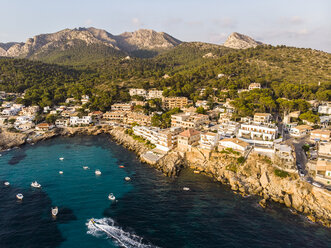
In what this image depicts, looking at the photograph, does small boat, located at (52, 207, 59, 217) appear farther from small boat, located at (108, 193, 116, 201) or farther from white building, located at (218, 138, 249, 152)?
white building, located at (218, 138, 249, 152)

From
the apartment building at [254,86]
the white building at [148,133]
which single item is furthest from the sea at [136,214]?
the apartment building at [254,86]

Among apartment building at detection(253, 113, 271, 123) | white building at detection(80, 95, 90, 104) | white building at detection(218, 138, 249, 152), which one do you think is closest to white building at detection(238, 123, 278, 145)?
white building at detection(218, 138, 249, 152)

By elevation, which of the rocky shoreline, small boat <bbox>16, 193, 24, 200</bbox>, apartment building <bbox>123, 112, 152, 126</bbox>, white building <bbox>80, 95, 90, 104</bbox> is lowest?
small boat <bbox>16, 193, 24, 200</bbox>

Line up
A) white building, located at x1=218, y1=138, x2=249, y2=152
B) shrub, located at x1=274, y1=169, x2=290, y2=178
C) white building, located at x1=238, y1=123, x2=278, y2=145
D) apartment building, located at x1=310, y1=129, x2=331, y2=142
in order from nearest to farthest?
1. shrub, located at x1=274, y1=169, x2=290, y2=178
2. white building, located at x1=218, y1=138, x2=249, y2=152
3. white building, located at x1=238, y1=123, x2=278, y2=145
4. apartment building, located at x1=310, y1=129, x2=331, y2=142

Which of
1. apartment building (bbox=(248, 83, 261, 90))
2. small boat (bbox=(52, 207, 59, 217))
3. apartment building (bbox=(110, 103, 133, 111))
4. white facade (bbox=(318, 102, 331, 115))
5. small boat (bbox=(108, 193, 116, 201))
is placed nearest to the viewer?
small boat (bbox=(52, 207, 59, 217))

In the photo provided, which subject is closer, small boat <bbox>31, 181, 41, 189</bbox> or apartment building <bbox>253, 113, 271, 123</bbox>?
small boat <bbox>31, 181, 41, 189</bbox>

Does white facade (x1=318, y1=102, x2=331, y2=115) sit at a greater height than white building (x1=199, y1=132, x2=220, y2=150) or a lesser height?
greater
